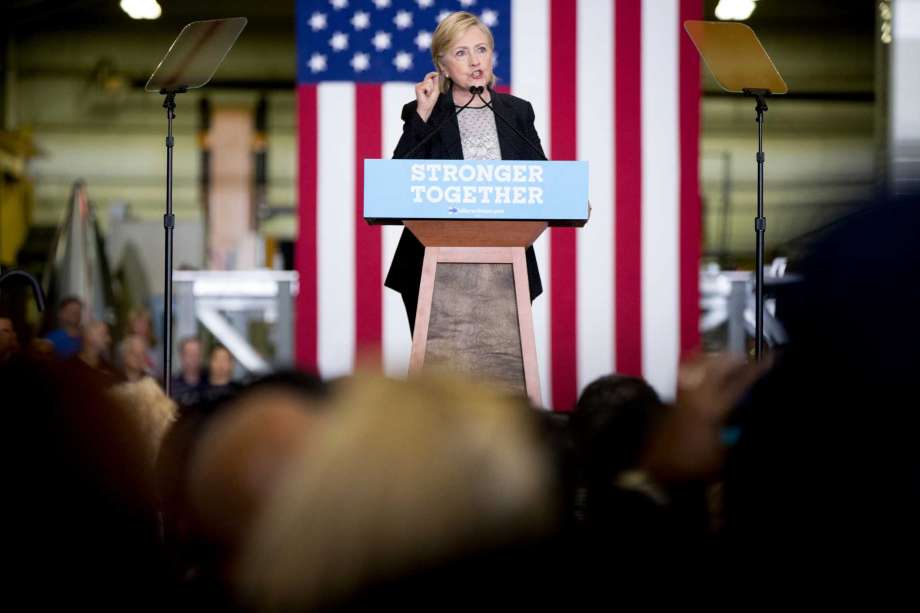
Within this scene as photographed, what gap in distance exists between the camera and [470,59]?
9.58ft

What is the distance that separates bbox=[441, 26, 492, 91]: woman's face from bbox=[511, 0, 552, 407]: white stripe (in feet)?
5.90

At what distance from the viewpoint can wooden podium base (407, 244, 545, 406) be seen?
105 inches

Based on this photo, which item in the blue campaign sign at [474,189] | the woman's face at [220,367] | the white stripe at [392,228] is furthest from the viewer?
the woman's face at [220,367]

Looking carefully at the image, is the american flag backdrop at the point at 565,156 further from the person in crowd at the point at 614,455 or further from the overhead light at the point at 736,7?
the person in crowd at the point at 614,455

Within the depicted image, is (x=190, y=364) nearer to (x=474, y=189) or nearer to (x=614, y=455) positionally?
(x=474, y=189)

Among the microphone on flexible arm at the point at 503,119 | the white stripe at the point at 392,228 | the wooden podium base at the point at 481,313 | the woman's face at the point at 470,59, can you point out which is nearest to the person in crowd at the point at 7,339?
the wooden podium base at the point at 481,313

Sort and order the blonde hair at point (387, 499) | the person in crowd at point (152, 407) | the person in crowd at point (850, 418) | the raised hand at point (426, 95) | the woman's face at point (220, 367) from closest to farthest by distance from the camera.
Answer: the blonde hair at point (387, 499), the person in crowd at point (850, 418), the person in crowd at point (152, 407), the raised hand at point (426, 95), the woman's face at point (220, 367)

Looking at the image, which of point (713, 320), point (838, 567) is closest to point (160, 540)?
point (838, 567)

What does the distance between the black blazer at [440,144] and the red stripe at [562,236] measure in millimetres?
1647

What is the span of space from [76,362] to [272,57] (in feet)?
32.9

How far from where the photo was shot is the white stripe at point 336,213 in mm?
4730

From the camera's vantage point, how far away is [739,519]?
0.85 metres

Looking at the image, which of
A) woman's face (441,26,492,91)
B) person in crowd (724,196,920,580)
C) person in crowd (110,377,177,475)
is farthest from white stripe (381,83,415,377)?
person in crowd (724,196,920,580)

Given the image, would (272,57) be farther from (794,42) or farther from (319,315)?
(319,315)
